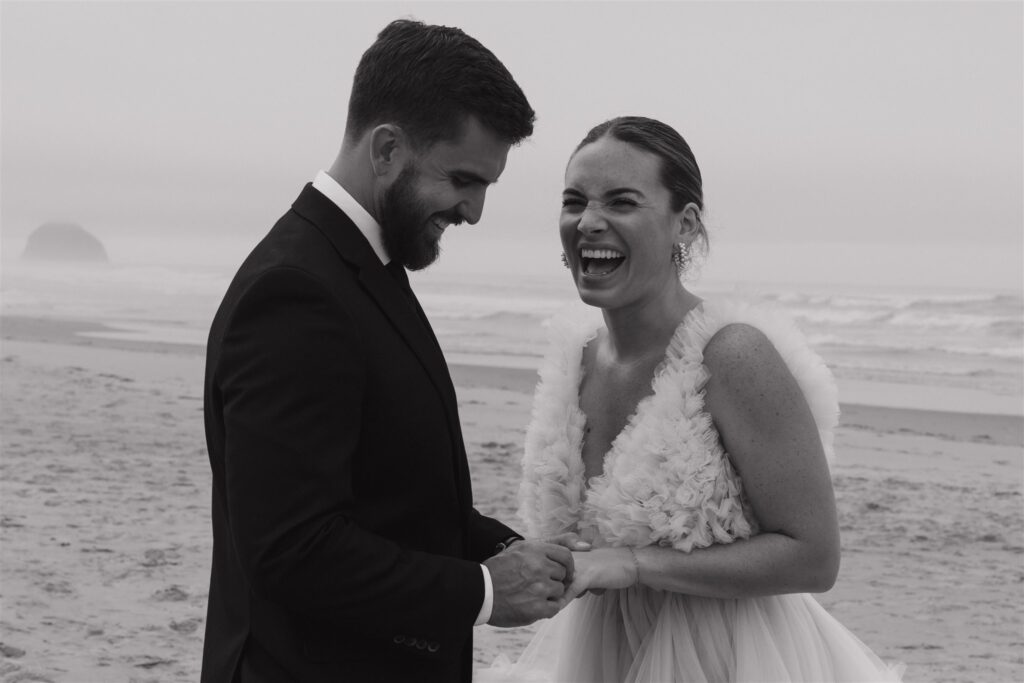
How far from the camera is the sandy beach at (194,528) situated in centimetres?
597

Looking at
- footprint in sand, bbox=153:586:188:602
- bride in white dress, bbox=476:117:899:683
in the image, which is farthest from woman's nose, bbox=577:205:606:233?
footprint in sand, bbox=153:586:188:602

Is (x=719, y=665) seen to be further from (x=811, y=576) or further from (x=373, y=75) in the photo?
(x=373, y=75)

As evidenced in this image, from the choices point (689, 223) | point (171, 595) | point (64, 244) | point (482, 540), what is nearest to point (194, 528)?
point (171, 595)

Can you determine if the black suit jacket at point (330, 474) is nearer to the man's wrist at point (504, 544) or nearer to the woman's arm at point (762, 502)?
the man's wrist at point (504, 544)

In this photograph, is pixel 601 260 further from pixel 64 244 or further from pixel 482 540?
pixel 64 244

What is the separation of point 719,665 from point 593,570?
0.44m

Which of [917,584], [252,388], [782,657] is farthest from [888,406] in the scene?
[252,388]

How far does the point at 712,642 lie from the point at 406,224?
1.31 m

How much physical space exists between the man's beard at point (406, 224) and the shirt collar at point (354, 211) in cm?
2

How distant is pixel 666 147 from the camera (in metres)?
2.93

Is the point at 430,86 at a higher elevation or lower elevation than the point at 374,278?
higher

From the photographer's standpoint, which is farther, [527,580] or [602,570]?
[602,570]

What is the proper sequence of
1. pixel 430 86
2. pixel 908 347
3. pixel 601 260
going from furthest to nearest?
pixel 908 347 → pixel 601 260 → pixel 430 86

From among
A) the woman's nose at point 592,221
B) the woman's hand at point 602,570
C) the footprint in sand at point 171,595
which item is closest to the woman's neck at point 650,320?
the woman's nose at point 592,221
